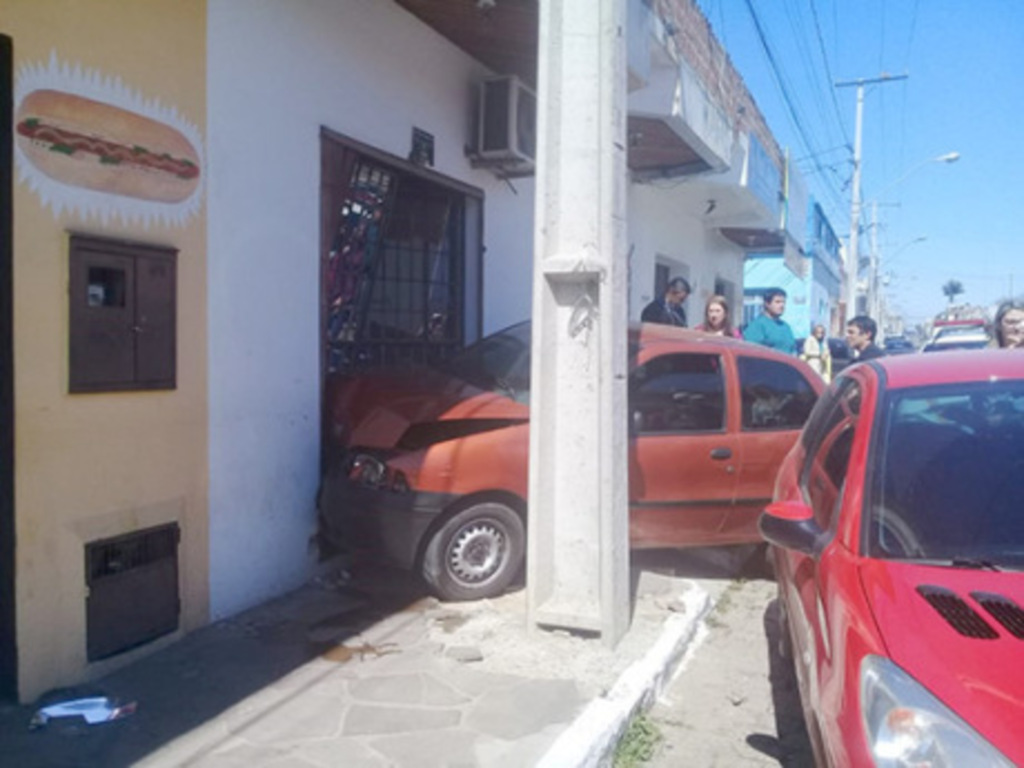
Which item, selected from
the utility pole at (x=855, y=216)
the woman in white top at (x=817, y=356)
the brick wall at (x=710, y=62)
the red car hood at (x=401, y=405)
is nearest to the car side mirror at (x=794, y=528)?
the red car hood at (x=401, y=405)

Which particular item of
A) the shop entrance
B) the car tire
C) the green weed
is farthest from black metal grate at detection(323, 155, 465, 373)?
the green weed

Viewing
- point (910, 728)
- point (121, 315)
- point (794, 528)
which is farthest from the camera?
point (121, 315)

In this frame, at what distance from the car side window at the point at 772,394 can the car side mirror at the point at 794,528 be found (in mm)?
2410

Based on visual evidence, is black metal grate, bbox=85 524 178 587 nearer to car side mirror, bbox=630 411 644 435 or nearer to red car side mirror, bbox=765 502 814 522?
car side mirror, bbox=630 411 644 435

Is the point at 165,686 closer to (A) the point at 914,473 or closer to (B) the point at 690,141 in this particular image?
(A) the point at 914,473

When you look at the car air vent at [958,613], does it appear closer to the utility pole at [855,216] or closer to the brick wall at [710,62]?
the brick wall at [710,62]

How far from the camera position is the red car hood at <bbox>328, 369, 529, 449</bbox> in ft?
15.4

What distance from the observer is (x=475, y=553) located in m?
4.69

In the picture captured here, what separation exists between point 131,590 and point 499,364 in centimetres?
261

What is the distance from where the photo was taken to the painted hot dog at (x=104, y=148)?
3.36m

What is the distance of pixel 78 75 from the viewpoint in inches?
139

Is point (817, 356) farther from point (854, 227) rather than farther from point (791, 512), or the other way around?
point (854, 227)

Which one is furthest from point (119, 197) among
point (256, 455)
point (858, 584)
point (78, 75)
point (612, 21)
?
point (858, 584)

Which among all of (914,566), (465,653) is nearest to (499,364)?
(465,653)
